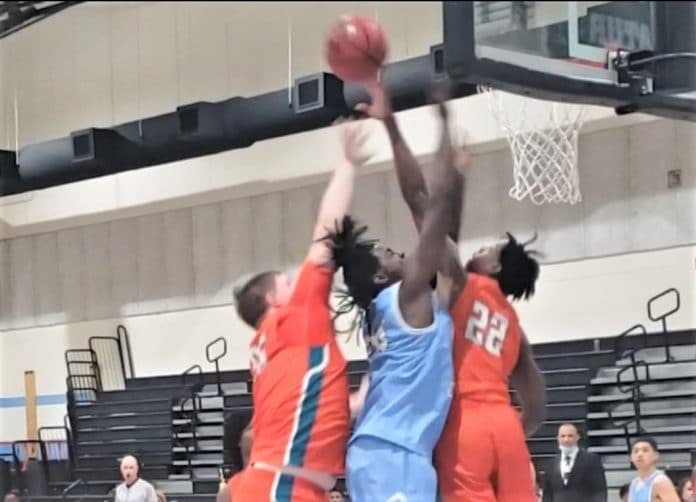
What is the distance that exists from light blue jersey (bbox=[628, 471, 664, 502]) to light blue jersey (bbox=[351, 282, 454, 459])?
3.56m

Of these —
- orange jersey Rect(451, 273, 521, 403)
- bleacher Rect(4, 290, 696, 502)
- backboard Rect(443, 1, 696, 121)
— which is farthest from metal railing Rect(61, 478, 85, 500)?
orange jersey Rect(451, 273, 521, 403)

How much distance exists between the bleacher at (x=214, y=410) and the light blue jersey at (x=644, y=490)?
1180 millimetres

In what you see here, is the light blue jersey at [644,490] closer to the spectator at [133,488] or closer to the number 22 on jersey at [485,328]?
the spectator at [133,488]

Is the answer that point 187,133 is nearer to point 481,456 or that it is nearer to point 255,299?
point 255,299

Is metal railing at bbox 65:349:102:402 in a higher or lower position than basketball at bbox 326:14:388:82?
lower

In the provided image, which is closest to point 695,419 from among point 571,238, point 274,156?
point 571,238

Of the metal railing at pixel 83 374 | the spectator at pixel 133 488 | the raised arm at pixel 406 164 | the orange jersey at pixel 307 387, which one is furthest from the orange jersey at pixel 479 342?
the metal railing at pixel 83 374

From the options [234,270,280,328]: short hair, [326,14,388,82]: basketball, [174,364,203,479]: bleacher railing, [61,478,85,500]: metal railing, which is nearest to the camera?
[326,14,388,82]: basketball

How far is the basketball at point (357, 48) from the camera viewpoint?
319cm

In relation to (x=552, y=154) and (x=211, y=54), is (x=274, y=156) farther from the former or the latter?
(x=211, y=54)

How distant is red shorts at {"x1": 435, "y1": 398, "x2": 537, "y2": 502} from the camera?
11.0 feet

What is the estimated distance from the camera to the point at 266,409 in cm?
348

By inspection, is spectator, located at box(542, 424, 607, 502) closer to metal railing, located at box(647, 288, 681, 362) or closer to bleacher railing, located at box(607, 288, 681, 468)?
bleacher railing, located at box(607, 288, 681, 468)

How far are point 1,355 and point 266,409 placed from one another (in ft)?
28.4
